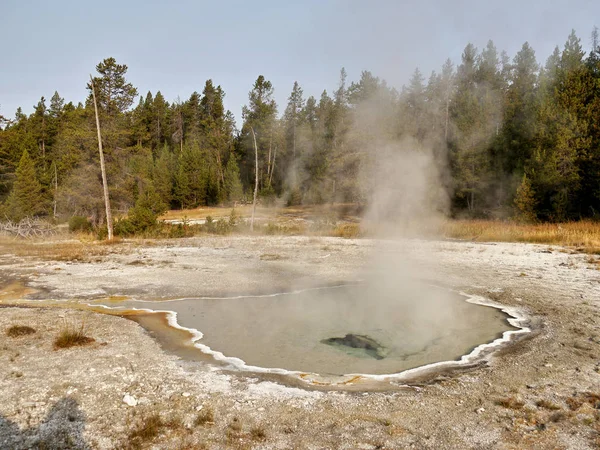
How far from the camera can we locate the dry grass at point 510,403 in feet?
12.4

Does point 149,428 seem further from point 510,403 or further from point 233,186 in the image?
point 233,186

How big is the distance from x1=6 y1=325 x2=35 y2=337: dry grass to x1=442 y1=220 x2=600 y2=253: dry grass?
13538 millimetres

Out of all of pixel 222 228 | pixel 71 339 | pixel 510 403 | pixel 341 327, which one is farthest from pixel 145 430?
pixel 222 228

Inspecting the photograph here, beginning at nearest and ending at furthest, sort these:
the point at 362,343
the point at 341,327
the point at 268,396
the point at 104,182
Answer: the point at 268,396 < the point at 362,343 < the point at 341,327 < the point at 104,182

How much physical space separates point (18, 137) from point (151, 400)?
4815 cm

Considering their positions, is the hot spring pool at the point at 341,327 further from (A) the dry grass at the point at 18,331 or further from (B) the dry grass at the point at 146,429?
(A) the dry grass at the point at 18,331

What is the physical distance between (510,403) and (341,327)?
265cm

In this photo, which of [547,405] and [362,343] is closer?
[547,405]

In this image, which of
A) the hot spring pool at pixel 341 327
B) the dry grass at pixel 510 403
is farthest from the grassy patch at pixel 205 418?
the dry grass at pixel 510 403

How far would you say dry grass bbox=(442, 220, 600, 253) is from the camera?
1423 centimetres

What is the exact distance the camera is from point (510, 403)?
3822 millimetres

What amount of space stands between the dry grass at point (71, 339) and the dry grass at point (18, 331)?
0.43m

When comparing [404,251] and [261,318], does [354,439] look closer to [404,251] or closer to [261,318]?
[261,318]

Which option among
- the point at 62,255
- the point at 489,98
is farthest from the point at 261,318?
the point at 489,98
